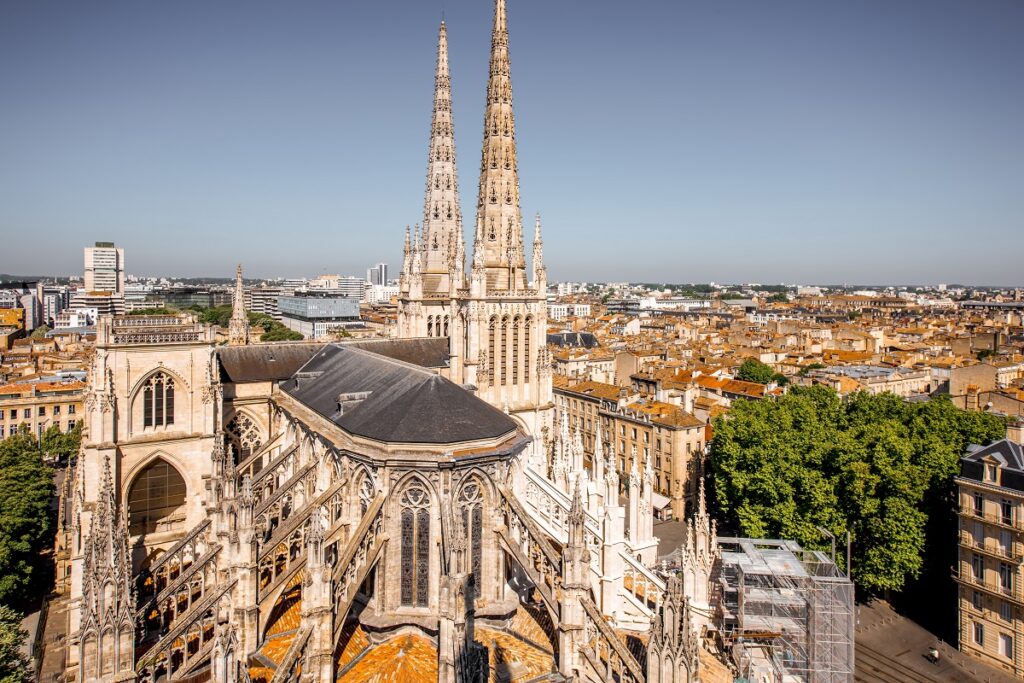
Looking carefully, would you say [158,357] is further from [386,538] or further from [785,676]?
[785,676]

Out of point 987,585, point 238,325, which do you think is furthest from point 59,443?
point 987,585

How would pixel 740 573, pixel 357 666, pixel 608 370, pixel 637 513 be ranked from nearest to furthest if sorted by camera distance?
1. pixel 357 666
2. pixel 740 573
3. pixel 637 513
4. pixel 608 370

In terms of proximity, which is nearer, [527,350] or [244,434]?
[244,434]

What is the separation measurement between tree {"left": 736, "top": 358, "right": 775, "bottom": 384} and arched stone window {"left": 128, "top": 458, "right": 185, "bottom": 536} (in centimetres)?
6439

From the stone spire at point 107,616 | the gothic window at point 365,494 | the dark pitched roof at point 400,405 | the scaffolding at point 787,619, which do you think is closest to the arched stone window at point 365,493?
the gothic window at point 365,494

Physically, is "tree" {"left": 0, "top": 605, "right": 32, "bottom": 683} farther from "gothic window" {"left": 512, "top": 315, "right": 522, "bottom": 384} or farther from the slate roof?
the slate roof

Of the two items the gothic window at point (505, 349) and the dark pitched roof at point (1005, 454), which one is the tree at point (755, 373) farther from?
the dark pitched roof at point (1005, 454)

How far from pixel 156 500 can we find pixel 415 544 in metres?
15.2

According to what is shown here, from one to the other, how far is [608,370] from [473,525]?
6220 centimetres

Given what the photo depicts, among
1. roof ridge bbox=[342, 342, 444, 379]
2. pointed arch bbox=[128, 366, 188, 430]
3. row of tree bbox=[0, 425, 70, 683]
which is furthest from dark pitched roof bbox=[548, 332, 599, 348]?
pointed arch bbox=[128, 366, 188, 430]

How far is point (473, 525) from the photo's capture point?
21469mm

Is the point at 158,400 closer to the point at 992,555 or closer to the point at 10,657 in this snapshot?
the point at 10,657

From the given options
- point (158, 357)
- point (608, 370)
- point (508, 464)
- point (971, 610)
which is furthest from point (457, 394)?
point (608, 370)

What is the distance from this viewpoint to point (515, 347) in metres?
39.5
